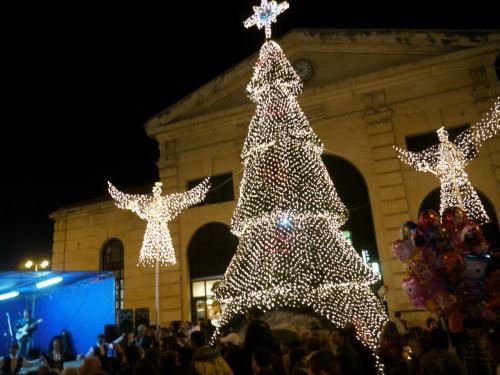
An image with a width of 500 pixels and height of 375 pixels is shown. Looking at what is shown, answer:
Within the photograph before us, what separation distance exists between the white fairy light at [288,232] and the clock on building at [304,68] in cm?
443

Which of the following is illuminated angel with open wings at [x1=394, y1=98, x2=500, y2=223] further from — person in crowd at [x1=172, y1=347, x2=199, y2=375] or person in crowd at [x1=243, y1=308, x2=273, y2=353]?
person in crowd at [x1=172, y1=347, x2=199, y2=375]

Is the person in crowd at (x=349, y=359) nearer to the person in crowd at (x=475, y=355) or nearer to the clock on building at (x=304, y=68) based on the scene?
the person in crowd at (x=475, y=355)

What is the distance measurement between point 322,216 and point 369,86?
7.14 m

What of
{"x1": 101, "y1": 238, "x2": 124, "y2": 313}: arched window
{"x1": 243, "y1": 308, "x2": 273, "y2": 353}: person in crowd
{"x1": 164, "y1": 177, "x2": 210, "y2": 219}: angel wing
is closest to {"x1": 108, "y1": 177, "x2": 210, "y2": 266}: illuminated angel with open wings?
{"x1": 164, "y1": 177, "x2": 210, "y2": 219}: angel wing

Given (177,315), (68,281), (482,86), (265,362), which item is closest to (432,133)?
(482,86)

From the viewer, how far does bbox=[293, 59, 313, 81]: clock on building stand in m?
17.8

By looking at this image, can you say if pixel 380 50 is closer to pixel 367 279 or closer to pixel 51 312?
pixel 367 279

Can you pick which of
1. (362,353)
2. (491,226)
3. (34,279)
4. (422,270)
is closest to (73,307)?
(34,279)

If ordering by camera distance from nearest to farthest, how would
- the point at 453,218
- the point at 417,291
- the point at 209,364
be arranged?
the point at 209,364, the point at 417,291, the point at 453,218

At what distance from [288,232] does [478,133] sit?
315 inches

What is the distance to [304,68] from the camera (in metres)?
A: 17.8

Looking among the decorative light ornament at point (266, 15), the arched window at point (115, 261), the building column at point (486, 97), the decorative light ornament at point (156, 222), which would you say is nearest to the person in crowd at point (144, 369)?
the decorative light ornament at point (156, 222)

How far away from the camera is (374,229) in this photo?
15867mm

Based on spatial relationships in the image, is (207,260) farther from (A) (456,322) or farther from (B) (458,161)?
(A) (456,322)
